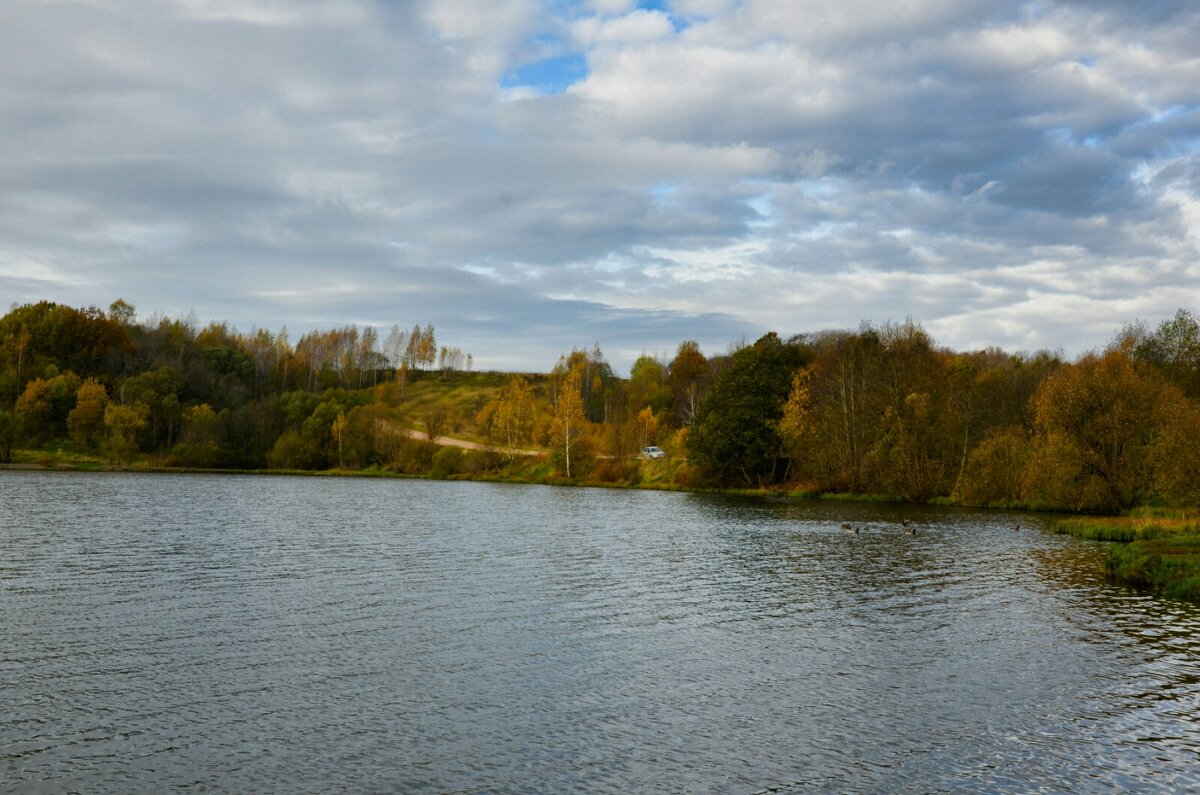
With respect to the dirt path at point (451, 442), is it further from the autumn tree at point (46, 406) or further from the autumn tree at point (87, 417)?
the autumn tree at point (46, 406)

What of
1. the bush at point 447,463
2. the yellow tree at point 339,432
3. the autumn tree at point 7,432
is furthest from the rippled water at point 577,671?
the autumn tree at point 7,432

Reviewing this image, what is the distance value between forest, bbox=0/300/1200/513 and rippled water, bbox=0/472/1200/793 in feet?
95.2

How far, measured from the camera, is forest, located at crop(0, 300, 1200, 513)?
74062 millimetres

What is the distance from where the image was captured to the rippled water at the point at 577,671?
54.3 ft

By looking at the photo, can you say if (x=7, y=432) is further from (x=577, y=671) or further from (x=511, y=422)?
(x=577, y=671)

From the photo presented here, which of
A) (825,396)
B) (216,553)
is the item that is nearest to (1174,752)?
(216,553)

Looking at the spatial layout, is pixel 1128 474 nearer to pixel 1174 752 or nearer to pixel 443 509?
→ pixel 443 509

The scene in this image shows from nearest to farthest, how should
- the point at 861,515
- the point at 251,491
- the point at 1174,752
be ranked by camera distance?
the point at 1174,752, the point at 861,515, the point at 251,491

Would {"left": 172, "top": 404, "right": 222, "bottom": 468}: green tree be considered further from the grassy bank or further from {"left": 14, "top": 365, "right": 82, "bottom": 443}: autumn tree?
the grassy bank

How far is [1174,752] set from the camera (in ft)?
58.3

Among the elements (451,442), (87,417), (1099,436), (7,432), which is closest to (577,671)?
(1099,436)

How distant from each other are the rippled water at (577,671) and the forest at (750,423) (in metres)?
29.0

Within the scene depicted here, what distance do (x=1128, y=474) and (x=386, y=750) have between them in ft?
241

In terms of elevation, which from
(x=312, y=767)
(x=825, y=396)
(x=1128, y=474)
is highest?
(x=825, y=396)
